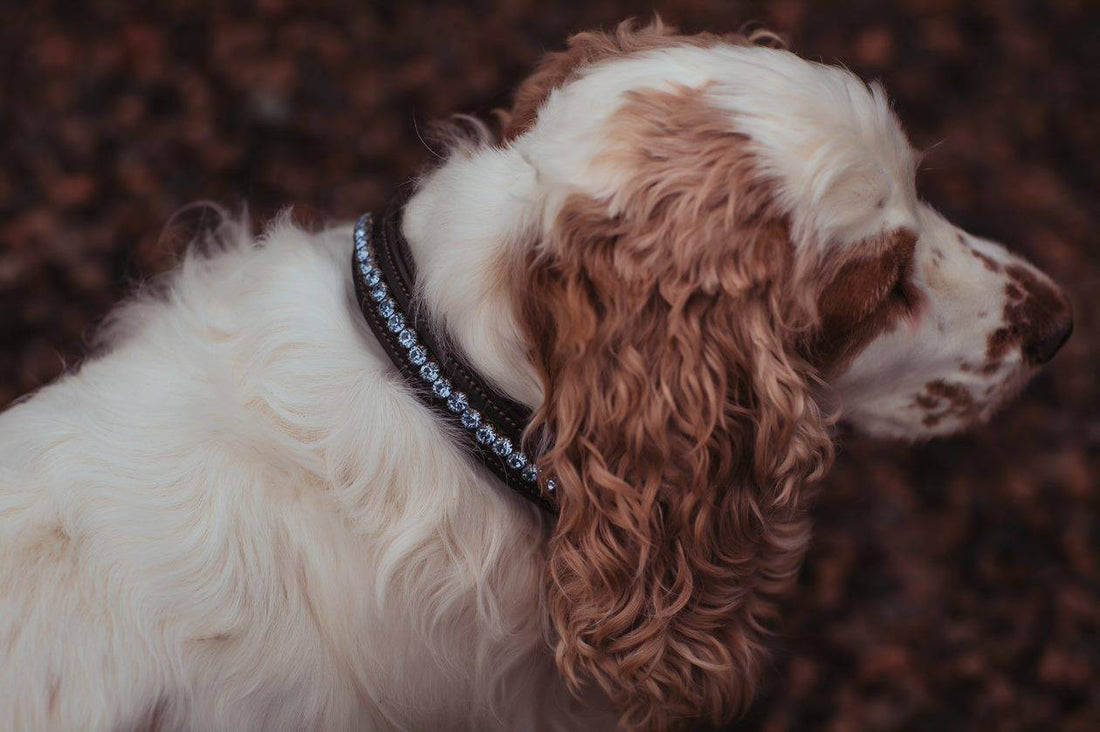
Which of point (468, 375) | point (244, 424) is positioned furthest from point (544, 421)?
point (244, 424)

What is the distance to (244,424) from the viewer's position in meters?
1.74

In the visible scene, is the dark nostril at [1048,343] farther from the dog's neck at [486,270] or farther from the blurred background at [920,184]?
the blurred background at [920,184]

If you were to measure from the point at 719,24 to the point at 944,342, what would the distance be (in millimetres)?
2449

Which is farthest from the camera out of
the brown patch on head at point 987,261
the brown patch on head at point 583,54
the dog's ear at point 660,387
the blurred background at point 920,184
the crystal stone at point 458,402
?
the blurred background at point 920,184

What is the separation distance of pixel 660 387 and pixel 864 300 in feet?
1.38

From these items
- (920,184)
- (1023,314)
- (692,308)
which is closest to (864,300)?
(692,308)

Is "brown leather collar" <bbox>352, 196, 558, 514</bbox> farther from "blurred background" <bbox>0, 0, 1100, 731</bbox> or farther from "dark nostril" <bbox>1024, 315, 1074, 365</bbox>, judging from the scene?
"blurred background" <bbox>0, 0, 1100, 731</bbox>

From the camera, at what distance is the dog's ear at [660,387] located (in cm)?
161

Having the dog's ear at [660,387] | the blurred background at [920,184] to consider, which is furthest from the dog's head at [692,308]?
the blurred background at [920,184]

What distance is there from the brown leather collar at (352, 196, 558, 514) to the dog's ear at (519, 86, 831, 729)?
63 mm

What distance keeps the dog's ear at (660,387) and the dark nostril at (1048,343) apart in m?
0.59

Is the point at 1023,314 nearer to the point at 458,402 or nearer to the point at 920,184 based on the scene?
the point at 458,402

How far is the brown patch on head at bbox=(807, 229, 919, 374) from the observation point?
1.75m

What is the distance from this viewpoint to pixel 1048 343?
2.08m
